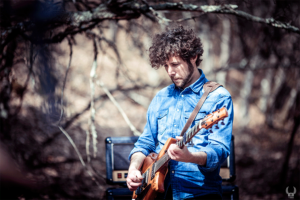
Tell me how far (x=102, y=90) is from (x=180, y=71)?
127 cm

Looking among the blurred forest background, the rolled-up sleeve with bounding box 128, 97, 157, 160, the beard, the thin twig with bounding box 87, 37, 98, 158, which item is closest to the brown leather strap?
the beard

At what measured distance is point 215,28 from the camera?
98.5 inches

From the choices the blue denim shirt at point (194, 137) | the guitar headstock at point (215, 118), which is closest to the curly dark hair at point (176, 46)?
the blue denim shirt at point (194, 137)

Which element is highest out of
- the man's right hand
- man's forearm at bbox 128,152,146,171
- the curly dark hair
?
the curly dark hair

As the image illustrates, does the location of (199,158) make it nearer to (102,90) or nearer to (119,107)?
(119,107)

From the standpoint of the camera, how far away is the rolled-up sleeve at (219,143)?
123cm

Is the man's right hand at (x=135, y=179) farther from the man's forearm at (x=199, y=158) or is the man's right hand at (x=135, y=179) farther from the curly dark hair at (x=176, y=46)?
the curly dark hair at (x=176, y=46)

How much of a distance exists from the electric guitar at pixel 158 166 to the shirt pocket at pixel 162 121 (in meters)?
0.15

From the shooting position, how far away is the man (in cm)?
128

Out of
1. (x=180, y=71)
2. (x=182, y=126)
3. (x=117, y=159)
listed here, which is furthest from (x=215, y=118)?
(x=117, y=159)

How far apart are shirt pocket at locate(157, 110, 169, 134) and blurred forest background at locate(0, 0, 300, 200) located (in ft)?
3.23

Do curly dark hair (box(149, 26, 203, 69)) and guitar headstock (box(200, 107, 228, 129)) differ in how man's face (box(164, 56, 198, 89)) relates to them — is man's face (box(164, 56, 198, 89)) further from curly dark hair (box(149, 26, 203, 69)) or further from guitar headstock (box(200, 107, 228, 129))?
guitar headstock (box(200, 107, 228, 129))

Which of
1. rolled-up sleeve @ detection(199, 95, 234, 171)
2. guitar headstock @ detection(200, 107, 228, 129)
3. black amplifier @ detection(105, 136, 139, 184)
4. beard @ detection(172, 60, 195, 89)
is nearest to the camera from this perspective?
guitar headstock @ detection(200, 107, 228, 129)

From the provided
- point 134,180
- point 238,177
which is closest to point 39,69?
point 134,180
